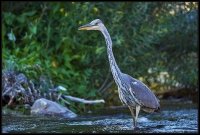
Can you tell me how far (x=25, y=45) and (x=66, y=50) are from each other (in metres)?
0.73

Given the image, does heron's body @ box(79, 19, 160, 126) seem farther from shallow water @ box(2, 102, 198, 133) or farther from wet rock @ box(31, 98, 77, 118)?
wet rock @ box(31, 98, 77, 118)

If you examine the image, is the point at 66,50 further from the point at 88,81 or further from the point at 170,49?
the point at 170,49

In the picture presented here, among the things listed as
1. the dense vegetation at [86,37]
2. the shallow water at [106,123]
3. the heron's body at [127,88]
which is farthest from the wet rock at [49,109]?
the heron's body at [127,88]

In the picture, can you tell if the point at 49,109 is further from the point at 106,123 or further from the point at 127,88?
the point at 127,88

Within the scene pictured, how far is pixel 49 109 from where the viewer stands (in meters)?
8.38

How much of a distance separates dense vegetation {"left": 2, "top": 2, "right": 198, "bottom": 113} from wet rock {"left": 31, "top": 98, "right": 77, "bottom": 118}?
38.9 inches

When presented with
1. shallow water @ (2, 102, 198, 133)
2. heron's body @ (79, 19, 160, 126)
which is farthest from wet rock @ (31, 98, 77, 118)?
heron's body @ (79, 19, 160, 126)

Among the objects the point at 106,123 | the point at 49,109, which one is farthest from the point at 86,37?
the point at 106,123

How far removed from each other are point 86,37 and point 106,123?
304 centimetres

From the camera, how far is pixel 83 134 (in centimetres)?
619

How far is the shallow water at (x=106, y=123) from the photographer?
6555 mm

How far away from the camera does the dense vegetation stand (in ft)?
32.3

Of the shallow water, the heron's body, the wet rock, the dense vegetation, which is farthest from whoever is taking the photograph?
the dense vegetation

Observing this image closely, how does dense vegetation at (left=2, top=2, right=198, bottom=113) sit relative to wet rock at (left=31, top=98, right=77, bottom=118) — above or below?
above
